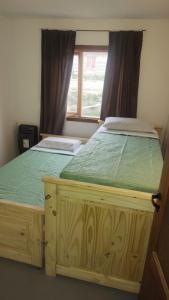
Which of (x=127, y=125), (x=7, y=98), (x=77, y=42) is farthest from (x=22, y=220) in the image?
(x=77, y=42)

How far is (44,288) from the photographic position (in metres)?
1.75

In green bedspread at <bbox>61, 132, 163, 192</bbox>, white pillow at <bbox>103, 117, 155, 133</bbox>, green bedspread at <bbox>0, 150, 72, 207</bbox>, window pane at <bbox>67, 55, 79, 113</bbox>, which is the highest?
window pane at <bbox>67, 55, 79, 113</bbox>

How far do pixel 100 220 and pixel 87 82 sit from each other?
253cm

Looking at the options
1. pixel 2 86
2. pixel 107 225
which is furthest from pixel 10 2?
pixel 107 225

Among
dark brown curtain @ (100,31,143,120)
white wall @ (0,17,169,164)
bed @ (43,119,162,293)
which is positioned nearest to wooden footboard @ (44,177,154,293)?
bed @ (43,119,162,293)

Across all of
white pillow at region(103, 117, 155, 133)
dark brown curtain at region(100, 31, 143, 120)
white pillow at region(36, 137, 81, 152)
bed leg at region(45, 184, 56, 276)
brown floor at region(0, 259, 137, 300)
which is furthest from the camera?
white pillow at region(36, 137, 81, 152)

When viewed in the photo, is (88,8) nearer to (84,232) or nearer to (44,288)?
(84,232)

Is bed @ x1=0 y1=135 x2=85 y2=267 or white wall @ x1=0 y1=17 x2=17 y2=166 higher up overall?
white wall @ x1=0 y1=17 x2=17 y2=166

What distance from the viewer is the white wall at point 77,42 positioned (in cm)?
310

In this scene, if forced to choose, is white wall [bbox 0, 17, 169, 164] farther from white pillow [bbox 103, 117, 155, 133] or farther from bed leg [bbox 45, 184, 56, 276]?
bed leg [bbox 45, 184, 56, 276]

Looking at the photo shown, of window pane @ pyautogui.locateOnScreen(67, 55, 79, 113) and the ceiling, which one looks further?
window pane @ pyautogui.locateOnScreen(67, 55, 79, 113)

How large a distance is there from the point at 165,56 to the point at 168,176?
2578 millimetres

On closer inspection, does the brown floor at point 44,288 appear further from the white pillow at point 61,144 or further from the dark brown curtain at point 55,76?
the dark brown curtain at point 55,76

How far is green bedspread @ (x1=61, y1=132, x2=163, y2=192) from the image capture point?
159cm
